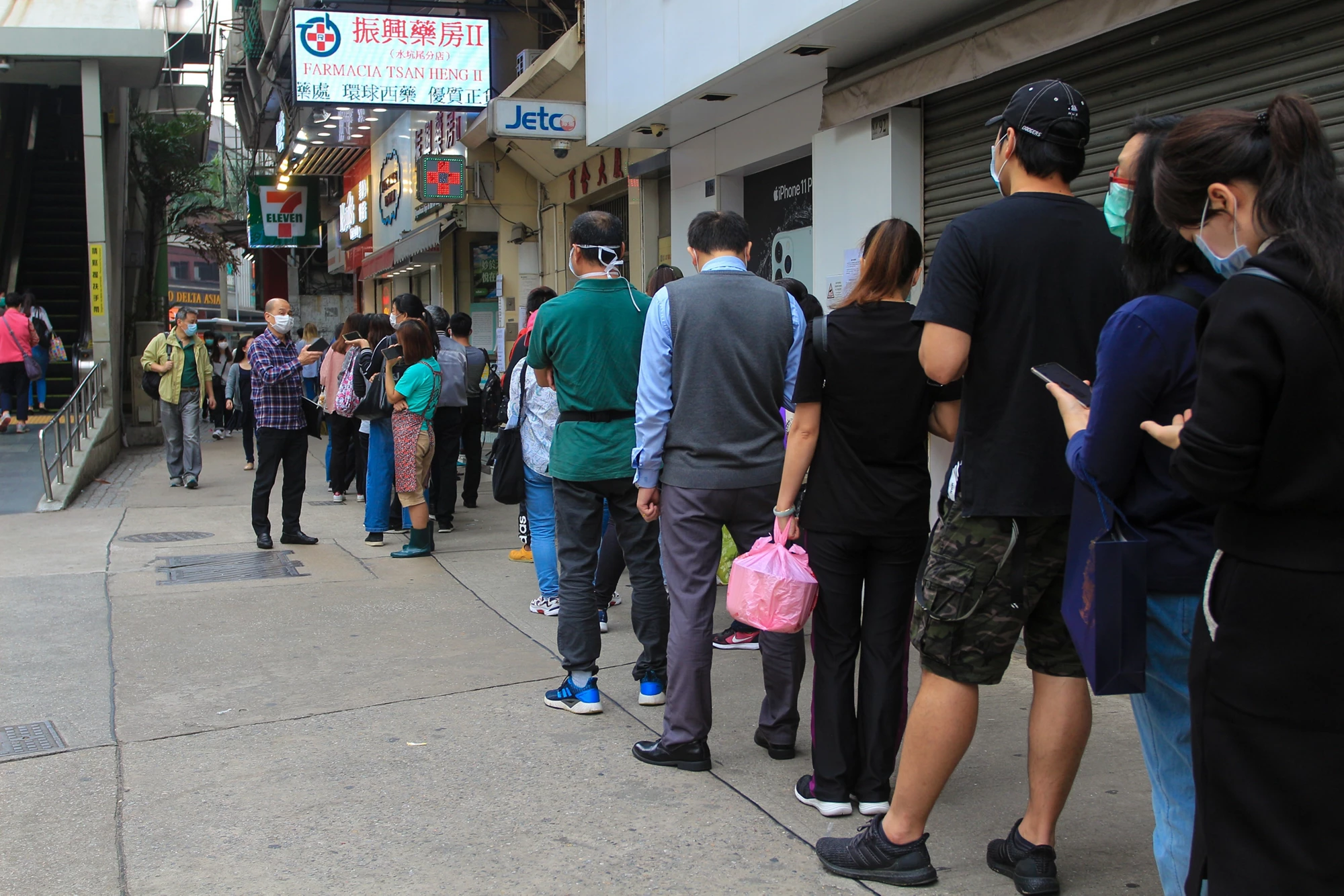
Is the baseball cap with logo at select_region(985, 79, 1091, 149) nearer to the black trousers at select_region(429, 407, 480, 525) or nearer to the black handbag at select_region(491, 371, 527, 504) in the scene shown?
the black handbag at select_region(491, 371, 527, 504)

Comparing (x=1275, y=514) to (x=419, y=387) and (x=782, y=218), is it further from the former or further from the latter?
(x=782, y=218)

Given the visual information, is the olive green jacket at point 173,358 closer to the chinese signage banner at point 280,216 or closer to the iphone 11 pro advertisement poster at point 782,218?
the iphone 11 pro advertisement poster at point 782,218

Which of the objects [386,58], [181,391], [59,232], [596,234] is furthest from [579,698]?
[59,232]

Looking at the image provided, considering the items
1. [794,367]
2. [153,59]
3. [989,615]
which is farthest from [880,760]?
[153,59]

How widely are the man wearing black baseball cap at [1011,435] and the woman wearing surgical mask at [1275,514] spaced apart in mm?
911

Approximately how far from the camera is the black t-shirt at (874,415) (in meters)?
3.47

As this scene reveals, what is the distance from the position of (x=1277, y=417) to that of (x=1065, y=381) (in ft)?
2.67

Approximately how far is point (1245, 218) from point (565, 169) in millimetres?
14705

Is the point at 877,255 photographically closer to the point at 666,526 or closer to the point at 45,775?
the point at 666,526

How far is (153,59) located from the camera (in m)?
16.3

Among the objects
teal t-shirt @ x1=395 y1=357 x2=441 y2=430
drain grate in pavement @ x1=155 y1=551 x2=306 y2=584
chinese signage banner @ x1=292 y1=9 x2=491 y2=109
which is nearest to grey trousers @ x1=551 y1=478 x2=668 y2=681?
teal t-shirt @ x1=395 y1=357 x2=441 y2=430

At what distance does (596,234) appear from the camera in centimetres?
470

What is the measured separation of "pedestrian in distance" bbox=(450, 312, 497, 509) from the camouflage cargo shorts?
7.66 meters

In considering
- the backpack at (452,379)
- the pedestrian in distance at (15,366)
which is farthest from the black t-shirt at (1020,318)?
the pedestrian in distance at (15,366)
